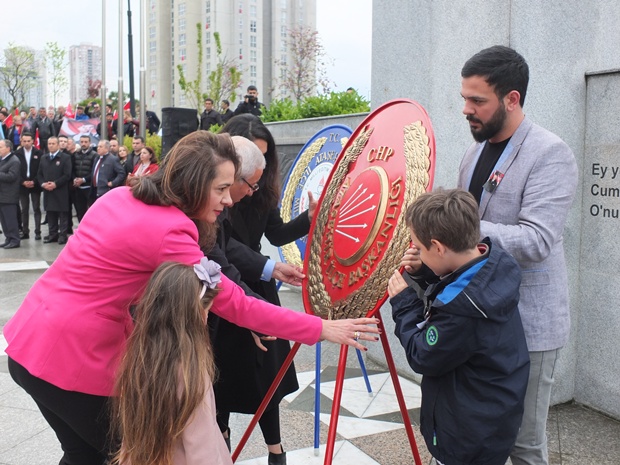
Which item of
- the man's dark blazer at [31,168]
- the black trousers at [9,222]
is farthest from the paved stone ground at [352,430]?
the man's dark blazer at [31,168]

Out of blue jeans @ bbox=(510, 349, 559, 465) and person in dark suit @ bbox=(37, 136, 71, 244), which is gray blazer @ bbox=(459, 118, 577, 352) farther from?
person in dark suit @ bbox=(37, 136, 71, 244)

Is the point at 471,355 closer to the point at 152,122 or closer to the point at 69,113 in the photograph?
the point at 69,113

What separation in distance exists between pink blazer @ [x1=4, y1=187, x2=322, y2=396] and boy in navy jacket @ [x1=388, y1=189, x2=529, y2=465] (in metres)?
0.73

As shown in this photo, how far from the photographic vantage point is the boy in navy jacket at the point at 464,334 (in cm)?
189

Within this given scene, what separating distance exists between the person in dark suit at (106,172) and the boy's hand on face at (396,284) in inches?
404

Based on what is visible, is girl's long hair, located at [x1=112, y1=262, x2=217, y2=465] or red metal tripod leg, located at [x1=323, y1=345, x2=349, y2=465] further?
red metal tripod leg, located at [x1=323, y1=345, x2=349, y2=465]

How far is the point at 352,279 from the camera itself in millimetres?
2395

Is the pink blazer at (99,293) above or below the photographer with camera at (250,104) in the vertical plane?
below

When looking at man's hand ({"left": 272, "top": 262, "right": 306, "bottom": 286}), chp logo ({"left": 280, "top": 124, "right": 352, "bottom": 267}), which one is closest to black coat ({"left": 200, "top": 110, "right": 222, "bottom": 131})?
chp logo ({"left": 280, "top": 124, "right": 352, "bottom": 267})

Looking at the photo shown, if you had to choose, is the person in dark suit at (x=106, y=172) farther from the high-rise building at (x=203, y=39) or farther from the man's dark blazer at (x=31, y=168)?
the high-rise building at (x=203, y=39)

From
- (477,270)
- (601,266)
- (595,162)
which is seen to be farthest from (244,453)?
(595,162)

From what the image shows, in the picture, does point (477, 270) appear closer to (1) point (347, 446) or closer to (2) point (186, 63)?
(1) point (347, 446)

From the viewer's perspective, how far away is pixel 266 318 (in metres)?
2.17

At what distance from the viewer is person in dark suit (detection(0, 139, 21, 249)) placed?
11.3m
